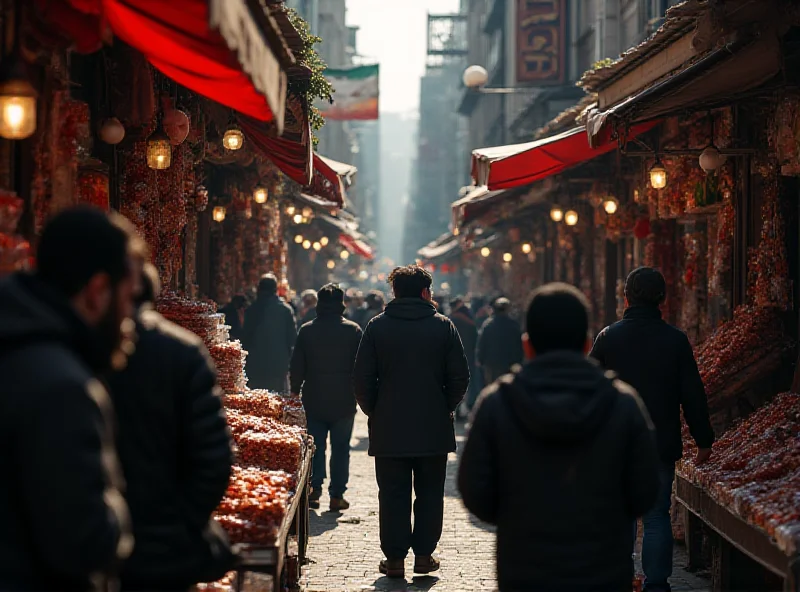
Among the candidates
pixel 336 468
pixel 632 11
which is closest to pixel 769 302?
pixel 336 468

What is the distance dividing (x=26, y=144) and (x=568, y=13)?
80.9ft

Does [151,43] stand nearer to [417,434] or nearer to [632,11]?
[417,434]

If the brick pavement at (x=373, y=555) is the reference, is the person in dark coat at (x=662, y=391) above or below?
above

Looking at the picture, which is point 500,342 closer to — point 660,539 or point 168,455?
point 660,539

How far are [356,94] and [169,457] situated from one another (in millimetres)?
19889

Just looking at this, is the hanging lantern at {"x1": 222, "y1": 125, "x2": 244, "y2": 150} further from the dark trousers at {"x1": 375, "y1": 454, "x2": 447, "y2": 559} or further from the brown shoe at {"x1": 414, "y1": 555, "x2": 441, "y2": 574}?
the brown shoe at {"x1": 414, "y1": 555, "x2": 441, "y2": 574}

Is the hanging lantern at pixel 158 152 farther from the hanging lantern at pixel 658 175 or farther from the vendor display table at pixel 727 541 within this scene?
the hanging lantern at pixel 658 175

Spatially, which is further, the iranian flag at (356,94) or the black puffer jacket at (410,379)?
the iranian flag at (356,94)

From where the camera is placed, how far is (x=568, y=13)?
29422mm

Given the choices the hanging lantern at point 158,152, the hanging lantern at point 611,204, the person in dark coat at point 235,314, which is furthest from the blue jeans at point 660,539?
the person in dark coat at point 235,314

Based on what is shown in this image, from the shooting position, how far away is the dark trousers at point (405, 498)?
793 cm

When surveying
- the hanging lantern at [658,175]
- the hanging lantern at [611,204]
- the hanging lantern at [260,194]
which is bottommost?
the hanging lantern at [658,175]

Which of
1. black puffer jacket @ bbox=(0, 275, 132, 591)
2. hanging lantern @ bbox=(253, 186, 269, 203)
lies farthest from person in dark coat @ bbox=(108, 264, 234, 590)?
hanging lantern @ bbox=(253, 186, 269, 203)

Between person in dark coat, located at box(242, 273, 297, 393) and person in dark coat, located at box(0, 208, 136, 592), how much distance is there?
35.5ft
